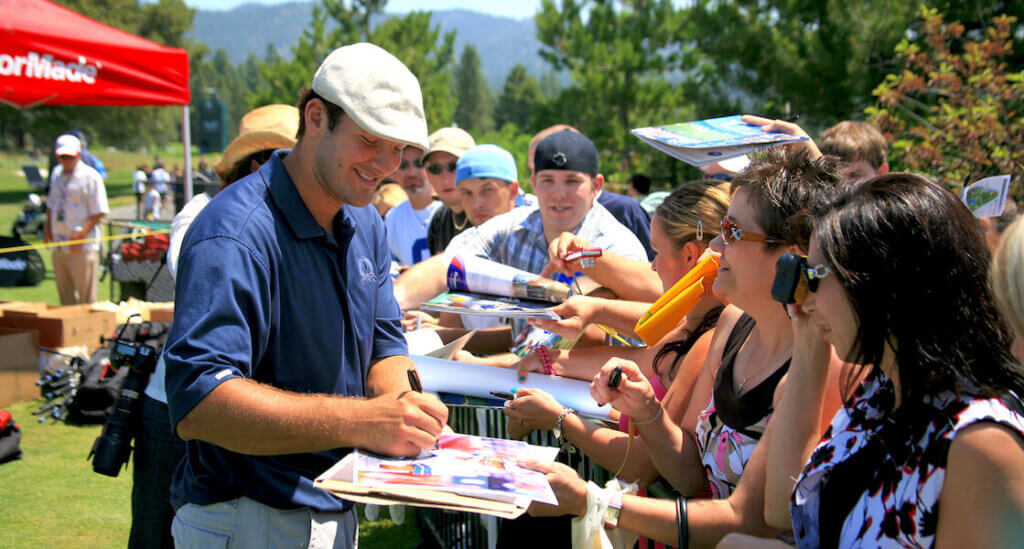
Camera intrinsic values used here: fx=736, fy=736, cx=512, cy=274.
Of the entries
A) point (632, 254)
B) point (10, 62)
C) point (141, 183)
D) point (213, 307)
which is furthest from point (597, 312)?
point (141, 183)

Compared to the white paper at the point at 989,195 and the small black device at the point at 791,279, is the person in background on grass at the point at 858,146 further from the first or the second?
the small black device at the point at 791,279

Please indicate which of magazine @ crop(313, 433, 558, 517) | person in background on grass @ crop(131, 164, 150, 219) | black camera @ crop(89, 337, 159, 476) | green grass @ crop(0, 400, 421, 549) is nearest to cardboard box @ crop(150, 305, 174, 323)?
green grass @ crop(0, 400, 421, 549)

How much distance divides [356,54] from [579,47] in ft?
91.8

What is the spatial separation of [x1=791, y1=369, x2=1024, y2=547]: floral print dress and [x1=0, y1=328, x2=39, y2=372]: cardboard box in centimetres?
675

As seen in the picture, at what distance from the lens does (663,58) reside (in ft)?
90.9

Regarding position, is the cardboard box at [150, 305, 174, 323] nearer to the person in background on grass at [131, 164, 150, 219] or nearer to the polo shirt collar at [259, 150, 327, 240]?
the polo shirt collar at [259, 150, 327, 240]

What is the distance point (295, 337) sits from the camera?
1837 millimetres

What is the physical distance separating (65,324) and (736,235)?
691cm

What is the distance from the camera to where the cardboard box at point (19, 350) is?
6.27m

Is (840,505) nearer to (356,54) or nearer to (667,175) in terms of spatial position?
(356,54)

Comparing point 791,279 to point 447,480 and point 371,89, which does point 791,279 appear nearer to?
point 447,480

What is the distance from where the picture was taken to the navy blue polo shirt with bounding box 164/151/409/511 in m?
1.60

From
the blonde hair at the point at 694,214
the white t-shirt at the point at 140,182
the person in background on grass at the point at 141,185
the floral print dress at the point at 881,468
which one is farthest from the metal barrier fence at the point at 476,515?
the white t-shirt at the point at 140,182

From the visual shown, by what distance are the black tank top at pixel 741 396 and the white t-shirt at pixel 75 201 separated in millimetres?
9516
